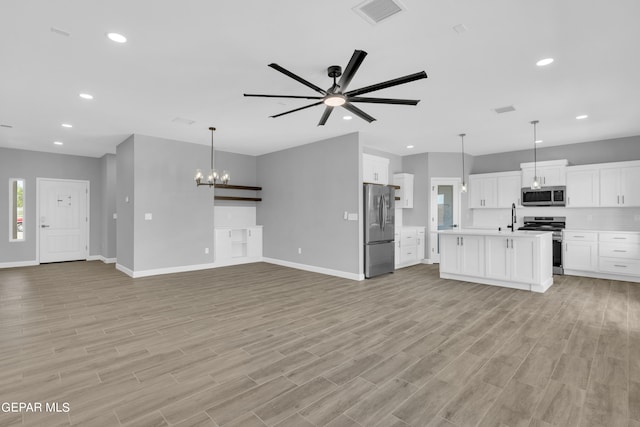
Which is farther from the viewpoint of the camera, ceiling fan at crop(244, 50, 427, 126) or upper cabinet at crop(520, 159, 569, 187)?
upper cabinet at crop(520, 159, 569, 187)

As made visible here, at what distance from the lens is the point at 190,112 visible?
4.86m

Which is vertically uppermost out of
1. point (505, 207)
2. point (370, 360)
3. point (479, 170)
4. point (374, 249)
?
point (479, 170)

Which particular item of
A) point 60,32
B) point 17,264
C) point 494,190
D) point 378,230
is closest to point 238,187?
point 378,230

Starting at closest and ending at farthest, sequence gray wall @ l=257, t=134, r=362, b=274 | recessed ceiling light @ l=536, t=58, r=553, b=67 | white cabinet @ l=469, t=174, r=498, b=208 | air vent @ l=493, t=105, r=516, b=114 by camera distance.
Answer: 1. recessed ceiling light @ l=536, t=58, r=553, b=67
2. air vent @ l=493, t=105, r=516, b=114
3. gray wall @ l=257, t=134, r=362, b=274
4. white cabinet @ l=469, t=174, r=498, b=208

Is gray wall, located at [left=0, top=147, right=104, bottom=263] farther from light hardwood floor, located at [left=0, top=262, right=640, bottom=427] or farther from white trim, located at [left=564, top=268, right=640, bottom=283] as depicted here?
white trim, located at [left=564, top=268, right=640, bottom=283]

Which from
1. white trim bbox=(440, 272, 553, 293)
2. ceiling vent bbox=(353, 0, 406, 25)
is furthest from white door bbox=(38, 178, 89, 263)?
white trim bbox=(440, 272, 553, 293)

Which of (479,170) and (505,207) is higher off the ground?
(479,170)

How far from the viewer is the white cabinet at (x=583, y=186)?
6406 millimetres

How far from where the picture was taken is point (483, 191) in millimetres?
7828

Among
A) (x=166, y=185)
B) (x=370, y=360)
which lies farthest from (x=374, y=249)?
(x=166, y=185)

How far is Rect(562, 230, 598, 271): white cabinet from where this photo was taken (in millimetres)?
6184

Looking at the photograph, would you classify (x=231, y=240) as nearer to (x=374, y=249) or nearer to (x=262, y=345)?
(x=374, y=249)

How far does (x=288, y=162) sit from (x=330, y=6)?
5213mm

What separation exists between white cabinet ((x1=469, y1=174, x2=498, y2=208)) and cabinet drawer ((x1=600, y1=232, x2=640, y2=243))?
2.09 meters
